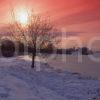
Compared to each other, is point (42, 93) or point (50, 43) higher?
point (50, 43)

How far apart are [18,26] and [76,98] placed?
1973 centimetres

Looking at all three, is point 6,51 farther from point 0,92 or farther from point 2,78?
point 0,92

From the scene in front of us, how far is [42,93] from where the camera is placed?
16.6m

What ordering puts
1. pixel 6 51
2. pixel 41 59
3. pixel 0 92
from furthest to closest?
pixel 6 51 → pixel 41 59 → pixel 0 92

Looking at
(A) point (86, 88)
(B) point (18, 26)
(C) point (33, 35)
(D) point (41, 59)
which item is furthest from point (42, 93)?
(D) point (41, 59)

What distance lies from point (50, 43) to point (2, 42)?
2185 cm

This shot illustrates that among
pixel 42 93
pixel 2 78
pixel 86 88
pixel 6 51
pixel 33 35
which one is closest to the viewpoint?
pixel 42 93

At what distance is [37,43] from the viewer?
33688 mm

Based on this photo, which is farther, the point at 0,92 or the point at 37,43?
the point at 37,43

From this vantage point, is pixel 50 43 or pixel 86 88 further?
pixel 50 43

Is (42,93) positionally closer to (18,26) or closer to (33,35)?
(33,35)

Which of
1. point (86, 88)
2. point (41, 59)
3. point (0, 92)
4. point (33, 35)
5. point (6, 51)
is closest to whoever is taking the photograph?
point (0, 92)

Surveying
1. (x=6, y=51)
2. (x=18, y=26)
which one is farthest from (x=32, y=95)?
(x=6, y=51)


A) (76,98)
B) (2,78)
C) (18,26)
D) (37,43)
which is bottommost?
(76,98)
